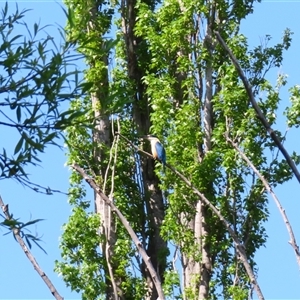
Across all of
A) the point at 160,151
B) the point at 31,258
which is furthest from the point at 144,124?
the point at 31,258

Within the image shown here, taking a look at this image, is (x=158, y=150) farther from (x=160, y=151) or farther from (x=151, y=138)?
(x=151, y=138)

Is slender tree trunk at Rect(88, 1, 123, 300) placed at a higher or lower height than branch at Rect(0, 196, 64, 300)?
higher

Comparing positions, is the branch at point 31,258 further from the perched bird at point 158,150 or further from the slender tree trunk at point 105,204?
the slender tree trunk at point 105,204

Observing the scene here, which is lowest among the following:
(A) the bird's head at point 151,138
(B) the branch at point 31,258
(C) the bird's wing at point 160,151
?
(B) the branch at point 31,258

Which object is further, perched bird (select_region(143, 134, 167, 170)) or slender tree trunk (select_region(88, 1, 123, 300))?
slender tree trunk (select_region(88, 1, 123, 300))

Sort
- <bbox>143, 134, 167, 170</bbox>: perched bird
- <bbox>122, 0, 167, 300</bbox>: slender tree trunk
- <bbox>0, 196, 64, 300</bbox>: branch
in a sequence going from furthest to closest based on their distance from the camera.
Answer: <bbox>122, 0, 167, 300</bbox>: slender tree trunk → <bbox>143, 134, 167, 170</bbox>: perched bird → <bbox>0, 196, 64, 300</bbox>: branch

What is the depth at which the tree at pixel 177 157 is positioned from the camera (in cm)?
1516

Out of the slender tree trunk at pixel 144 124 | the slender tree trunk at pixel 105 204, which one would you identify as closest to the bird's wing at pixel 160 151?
the slender tree trunk at pixel 105 204

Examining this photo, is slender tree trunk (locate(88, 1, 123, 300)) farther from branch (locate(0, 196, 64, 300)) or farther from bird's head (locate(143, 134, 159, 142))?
branch (locate(0, 196, 64, 300))

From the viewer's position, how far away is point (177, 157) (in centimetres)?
1570

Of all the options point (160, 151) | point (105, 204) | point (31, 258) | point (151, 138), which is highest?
point (105, 204)

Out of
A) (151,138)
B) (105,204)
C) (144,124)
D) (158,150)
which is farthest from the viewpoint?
(144,124)

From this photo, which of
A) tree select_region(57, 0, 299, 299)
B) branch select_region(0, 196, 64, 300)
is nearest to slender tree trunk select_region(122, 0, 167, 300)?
tree select_region(57, 0, 299, 299)

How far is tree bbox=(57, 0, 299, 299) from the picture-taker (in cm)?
1516
